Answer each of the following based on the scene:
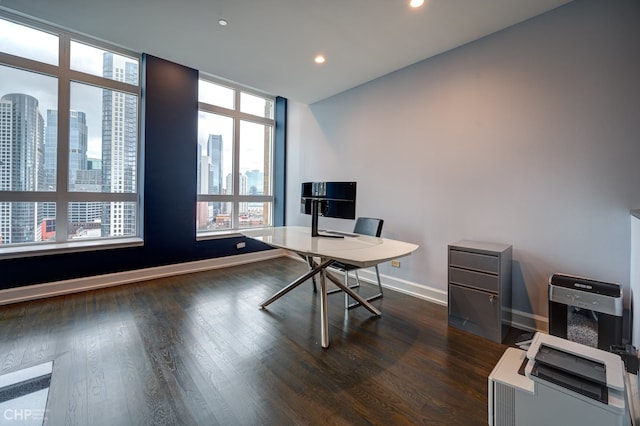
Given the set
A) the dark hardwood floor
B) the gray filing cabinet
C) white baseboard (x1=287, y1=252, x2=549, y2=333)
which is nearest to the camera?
the dark hardwood floor

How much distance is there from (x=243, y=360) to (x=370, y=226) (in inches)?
76.5

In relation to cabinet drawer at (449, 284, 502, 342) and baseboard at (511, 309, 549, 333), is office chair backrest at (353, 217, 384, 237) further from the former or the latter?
baseboard at (511, 309, 549, 333)

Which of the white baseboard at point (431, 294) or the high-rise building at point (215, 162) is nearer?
the white baseboard at point (431, 294)

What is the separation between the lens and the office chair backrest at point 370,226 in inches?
119

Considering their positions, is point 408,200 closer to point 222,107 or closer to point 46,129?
point 222,107

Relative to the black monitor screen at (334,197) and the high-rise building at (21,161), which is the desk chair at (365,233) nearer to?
the black monitor screen at (334,197)

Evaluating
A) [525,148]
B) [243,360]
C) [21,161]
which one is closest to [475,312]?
[525,148]

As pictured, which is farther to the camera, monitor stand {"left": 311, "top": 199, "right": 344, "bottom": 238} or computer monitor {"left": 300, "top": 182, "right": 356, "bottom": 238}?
monitor stand {"left": 311, "top": 199, "right": 344, "bottom": 238}

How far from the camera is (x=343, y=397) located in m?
1.55

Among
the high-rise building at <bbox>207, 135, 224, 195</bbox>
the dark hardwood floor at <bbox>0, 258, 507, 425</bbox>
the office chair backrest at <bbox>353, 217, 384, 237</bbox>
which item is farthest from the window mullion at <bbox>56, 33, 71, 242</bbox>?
the office chair backrest at <bbox>353, 217, 384, 237</bbox>

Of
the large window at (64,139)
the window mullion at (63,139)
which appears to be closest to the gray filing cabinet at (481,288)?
the large window at (64,139)

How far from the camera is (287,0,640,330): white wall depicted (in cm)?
198

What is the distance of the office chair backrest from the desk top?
370mm

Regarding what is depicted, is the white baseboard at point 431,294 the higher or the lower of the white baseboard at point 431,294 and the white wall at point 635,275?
the lower
